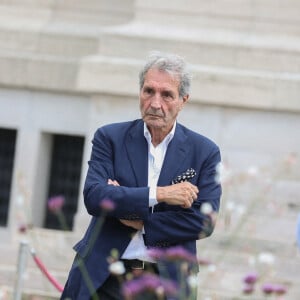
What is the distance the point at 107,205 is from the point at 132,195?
0.52m

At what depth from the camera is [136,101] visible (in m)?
12.1

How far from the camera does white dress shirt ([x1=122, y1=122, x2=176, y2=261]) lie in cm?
678

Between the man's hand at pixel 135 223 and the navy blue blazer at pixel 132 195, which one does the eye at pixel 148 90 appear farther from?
the man's hand at pixel 135 223

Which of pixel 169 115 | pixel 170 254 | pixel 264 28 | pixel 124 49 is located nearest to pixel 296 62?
pixel 264 28

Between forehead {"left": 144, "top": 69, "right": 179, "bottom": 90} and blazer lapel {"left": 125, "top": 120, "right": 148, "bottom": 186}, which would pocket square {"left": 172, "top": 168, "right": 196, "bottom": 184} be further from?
forehead {"left": 144, "top": 69, "right": 179, "bottom": 90}

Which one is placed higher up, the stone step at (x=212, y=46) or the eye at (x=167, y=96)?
the stone step at (x=212, y=46)

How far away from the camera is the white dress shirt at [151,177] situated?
267 inches

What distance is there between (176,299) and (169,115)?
783 mm

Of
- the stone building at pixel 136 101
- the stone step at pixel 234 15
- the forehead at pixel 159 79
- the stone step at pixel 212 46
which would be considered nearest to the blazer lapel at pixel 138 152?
the forehead at pixel 159 79

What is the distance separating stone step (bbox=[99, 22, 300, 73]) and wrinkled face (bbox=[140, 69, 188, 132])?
512 centimetres

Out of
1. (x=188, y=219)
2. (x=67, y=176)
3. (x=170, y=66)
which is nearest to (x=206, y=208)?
(x=188, y=219)

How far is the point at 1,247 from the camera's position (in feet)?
41.3

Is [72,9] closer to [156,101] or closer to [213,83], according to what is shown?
[213,83]

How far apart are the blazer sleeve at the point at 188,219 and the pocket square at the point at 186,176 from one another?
0.04 m
